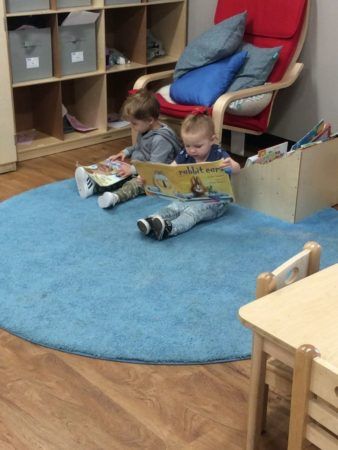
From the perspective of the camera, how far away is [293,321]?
3.77 feet

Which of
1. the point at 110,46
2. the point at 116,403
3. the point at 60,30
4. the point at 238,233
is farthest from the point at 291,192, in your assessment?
the point at 110,46

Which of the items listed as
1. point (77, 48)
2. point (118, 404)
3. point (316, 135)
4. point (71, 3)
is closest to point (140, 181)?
point (316, 135)

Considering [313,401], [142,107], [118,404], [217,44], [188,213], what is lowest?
[118,404]

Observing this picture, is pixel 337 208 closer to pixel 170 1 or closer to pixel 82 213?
pixel 82 213

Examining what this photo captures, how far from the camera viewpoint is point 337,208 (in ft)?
9.43

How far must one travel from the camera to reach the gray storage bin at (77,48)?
3.42m

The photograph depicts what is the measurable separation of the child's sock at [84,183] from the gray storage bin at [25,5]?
96 centimetres

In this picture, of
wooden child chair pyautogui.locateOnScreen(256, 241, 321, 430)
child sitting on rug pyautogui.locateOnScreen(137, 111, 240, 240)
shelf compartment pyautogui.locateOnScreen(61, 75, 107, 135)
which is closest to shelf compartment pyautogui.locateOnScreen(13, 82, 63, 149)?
shelf compartment pyautogui.locateOnScreen(61, 75, 107, 135)

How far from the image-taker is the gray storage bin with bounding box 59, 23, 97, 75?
3424mm

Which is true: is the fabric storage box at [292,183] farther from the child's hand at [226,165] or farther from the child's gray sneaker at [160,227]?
the child's gray sneaker at [160,227]

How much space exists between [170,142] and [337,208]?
0.84 metres

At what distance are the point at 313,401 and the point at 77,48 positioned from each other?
9.29 ft

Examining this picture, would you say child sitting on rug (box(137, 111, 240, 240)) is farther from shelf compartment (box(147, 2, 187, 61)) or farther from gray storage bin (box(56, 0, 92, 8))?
shelf compartment (box(147, 2, 187, 61))

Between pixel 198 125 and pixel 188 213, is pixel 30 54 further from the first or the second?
pixel 188 213
